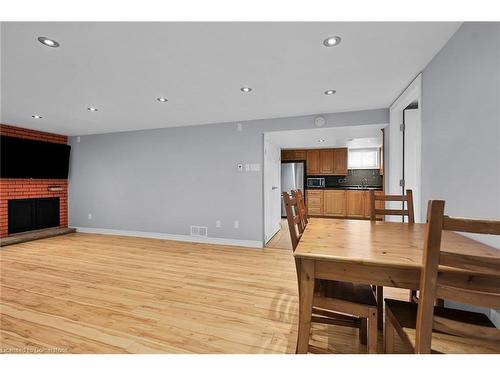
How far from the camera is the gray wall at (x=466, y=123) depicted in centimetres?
126

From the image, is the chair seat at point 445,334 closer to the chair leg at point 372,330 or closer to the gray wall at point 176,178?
the chair leg at point 372,330

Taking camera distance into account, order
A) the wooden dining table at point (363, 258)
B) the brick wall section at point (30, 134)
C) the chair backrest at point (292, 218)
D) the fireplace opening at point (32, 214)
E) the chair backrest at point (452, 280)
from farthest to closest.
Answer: the fireplace opening at point (32, 214), the brick wall section at point (30, 134), the chair backrest at point (292, 218), the wooden dining table at point (363, 258), the chair backrest at point (452, 280)

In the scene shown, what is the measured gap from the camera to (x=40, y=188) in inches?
190

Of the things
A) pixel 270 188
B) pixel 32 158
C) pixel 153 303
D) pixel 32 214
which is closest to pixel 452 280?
pixel 153 303

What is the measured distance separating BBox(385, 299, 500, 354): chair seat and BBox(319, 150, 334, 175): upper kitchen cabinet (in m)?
5.53

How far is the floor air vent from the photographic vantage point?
168 inches

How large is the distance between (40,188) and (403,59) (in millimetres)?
6768

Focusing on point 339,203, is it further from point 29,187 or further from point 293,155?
point 29,187

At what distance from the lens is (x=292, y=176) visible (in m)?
6.37

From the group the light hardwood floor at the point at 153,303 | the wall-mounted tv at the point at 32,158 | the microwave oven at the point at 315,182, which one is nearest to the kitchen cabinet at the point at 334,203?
the microwave oven at the point at 315,182

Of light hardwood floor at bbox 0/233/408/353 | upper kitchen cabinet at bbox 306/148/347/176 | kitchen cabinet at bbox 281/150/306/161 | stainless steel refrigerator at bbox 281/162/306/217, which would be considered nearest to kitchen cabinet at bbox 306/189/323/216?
stainless steel refrigerator at bbox 281/162/306/217

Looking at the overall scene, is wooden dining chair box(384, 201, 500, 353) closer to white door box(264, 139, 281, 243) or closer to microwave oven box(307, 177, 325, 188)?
white door box(264, 139, 281, 243)

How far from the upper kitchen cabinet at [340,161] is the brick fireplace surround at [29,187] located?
7.00 meters

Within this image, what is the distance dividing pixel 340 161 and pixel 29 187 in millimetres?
7526
